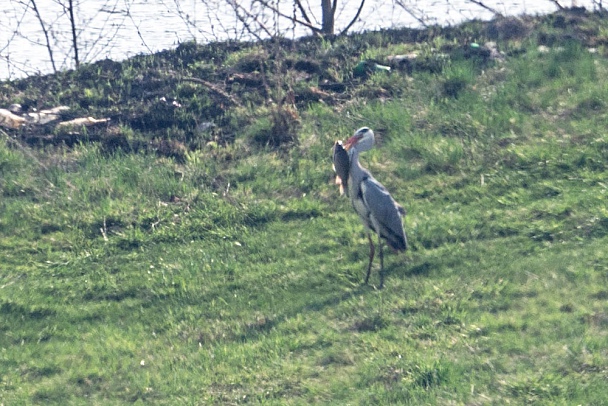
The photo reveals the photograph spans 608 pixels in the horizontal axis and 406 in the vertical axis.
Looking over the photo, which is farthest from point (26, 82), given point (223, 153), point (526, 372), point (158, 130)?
point (526, 372)

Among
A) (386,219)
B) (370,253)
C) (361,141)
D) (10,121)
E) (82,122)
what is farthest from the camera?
(82,122)

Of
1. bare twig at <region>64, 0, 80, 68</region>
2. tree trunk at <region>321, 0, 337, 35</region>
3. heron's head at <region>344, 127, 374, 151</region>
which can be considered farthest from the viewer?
tree trunk at <region>321, 0, 337, 35</region>

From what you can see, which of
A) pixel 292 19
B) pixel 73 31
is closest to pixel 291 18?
pixel 292 19

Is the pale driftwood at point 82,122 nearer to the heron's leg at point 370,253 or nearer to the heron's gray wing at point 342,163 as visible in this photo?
the heron's gray wing at point 342,163

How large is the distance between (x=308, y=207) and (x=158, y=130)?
2520 millimetres

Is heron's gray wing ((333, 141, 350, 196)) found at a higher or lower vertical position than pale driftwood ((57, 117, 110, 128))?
lower

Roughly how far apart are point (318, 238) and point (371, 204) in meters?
0.75

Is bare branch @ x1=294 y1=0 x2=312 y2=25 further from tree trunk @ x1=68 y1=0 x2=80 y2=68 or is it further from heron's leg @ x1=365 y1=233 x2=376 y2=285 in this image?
heron's leg @ x1=365 y1=233 x2=376 y2=285

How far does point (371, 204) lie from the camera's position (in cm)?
856

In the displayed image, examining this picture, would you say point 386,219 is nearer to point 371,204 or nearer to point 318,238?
point 371,204

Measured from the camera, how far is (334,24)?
44.6 feet

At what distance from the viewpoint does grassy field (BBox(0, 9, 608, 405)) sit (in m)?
6.87

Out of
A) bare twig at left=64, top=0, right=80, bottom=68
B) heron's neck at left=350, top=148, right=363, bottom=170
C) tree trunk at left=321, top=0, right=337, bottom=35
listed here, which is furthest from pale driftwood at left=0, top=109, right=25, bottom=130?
tree trunk at left=321, top=0, right=337, bottom=35

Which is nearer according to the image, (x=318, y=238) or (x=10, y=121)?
(x=318, y=238)
